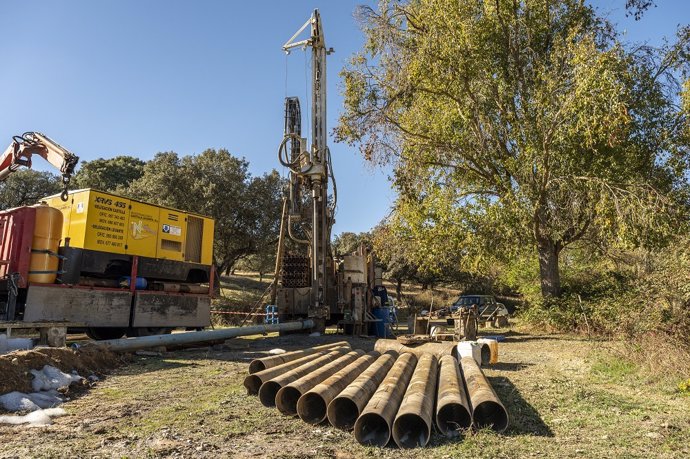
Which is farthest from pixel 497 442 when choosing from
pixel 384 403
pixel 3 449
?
pixel 3 449

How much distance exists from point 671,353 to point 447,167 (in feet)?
39.0

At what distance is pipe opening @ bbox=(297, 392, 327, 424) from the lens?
5.70 m

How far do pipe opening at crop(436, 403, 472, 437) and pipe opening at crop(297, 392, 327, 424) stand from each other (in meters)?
1.30

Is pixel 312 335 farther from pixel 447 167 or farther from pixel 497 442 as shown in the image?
pixel 497 442

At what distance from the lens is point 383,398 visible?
5324mm

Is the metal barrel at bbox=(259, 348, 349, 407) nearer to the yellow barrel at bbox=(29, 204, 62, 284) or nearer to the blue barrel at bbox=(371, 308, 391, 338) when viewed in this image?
the yellow barrel at bbox=(29, 204, 62, 284)

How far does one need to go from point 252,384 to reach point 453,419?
2.93 meters

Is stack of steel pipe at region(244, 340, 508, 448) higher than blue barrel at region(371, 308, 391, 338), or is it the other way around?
blue barrel at region(371, 308, 391, 338)

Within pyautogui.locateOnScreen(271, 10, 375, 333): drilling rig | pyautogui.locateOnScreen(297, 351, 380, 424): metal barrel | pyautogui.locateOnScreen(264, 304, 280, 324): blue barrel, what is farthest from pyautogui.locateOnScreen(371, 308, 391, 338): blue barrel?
pyautogui.locateOnScreen(297, 351, 380, 424): metal barrel

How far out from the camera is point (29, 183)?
111 ft

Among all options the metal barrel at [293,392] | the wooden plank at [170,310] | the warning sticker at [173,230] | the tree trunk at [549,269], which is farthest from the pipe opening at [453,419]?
the tree trunk at [549,269]

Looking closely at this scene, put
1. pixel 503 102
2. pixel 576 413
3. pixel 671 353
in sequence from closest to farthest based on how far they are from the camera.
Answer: pixel 576 413, pixel 671 353, pixel 503 102

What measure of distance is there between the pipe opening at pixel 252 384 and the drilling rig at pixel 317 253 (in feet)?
32.1

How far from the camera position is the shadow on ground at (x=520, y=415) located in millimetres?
5277
